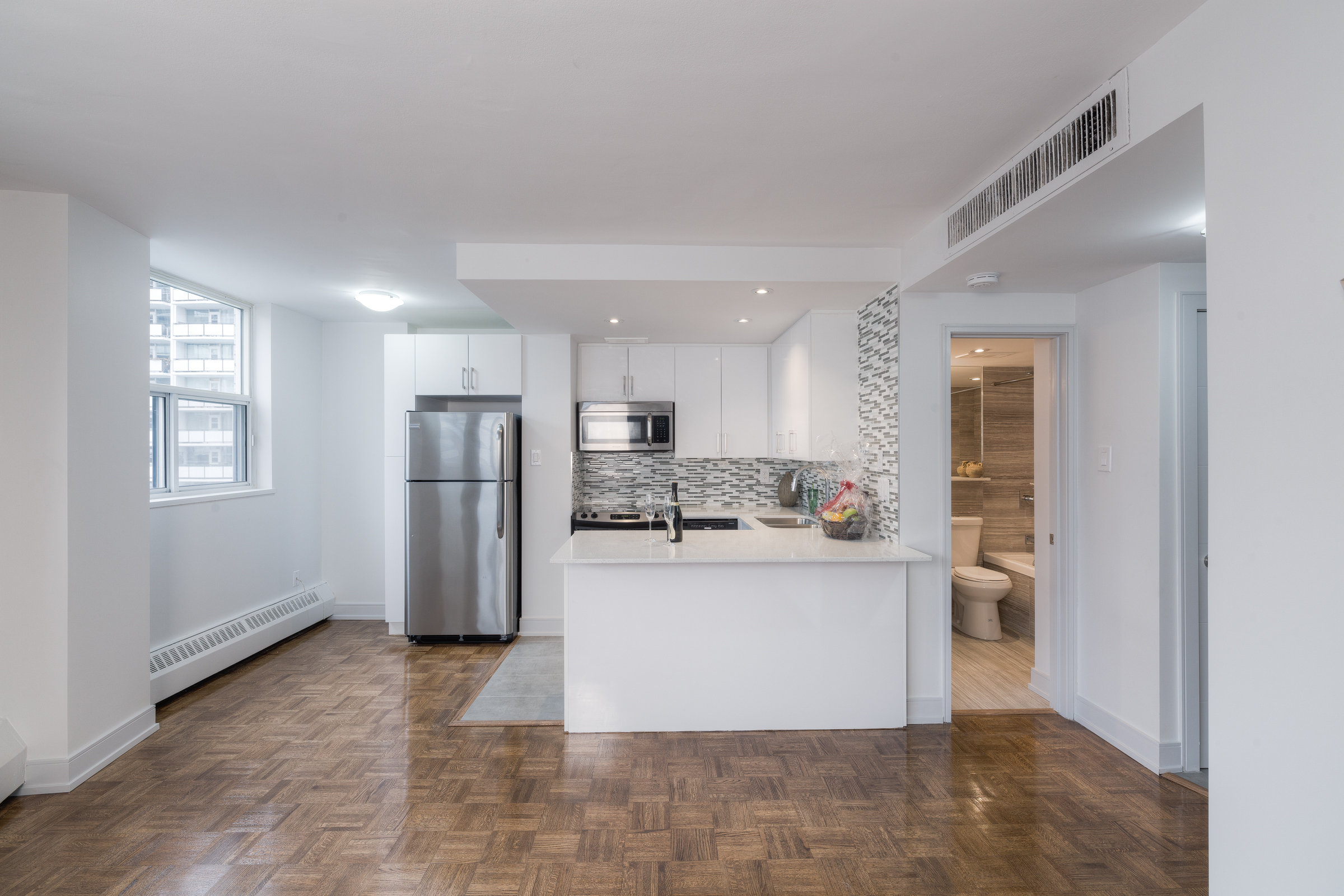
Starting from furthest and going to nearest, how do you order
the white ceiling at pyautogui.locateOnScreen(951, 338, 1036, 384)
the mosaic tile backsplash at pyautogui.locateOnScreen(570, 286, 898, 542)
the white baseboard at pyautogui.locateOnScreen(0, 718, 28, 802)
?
the mosaic tile backsplash at pyautogui.locateOnScreen(570, 286, 898, 542) < the white ceiling at pyautogui.locateOnScreen(951, 338, 1036, 384) < the white baseboard at pyautogui.locateOnScreen(0, 718, 28, 802)

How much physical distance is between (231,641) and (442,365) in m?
2.24

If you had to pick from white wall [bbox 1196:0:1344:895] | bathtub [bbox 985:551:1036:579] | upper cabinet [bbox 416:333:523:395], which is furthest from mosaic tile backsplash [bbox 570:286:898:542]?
white wall [bbox 1196:0:1344:895]

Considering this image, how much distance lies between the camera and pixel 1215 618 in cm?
141

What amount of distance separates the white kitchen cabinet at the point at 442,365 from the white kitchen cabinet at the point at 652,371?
125 cm

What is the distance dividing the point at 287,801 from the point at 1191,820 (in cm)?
339

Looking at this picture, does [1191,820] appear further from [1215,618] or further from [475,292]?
[475,292]

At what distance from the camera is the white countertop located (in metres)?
2.95

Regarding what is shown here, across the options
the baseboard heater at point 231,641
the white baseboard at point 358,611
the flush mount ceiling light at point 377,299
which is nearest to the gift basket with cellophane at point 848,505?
the flush mount ceiling light at point 377,299

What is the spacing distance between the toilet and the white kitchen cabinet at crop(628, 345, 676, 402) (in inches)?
91.7

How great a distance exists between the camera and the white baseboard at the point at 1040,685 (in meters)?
3.41

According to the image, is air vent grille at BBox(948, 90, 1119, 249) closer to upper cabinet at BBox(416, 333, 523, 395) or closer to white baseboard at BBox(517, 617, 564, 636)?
upper cabinet at BBox(416, 333, 523, 395)

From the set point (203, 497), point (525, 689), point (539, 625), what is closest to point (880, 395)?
point (525, 689)

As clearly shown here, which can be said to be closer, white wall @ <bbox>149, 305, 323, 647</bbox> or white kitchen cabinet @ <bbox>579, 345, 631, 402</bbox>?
white wall @ <bbox>149, 305, 323, 647</bbox>

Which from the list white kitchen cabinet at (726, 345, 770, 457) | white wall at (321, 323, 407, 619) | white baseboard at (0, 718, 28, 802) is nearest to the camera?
white baseboard at (0, 718, 28, 802)
